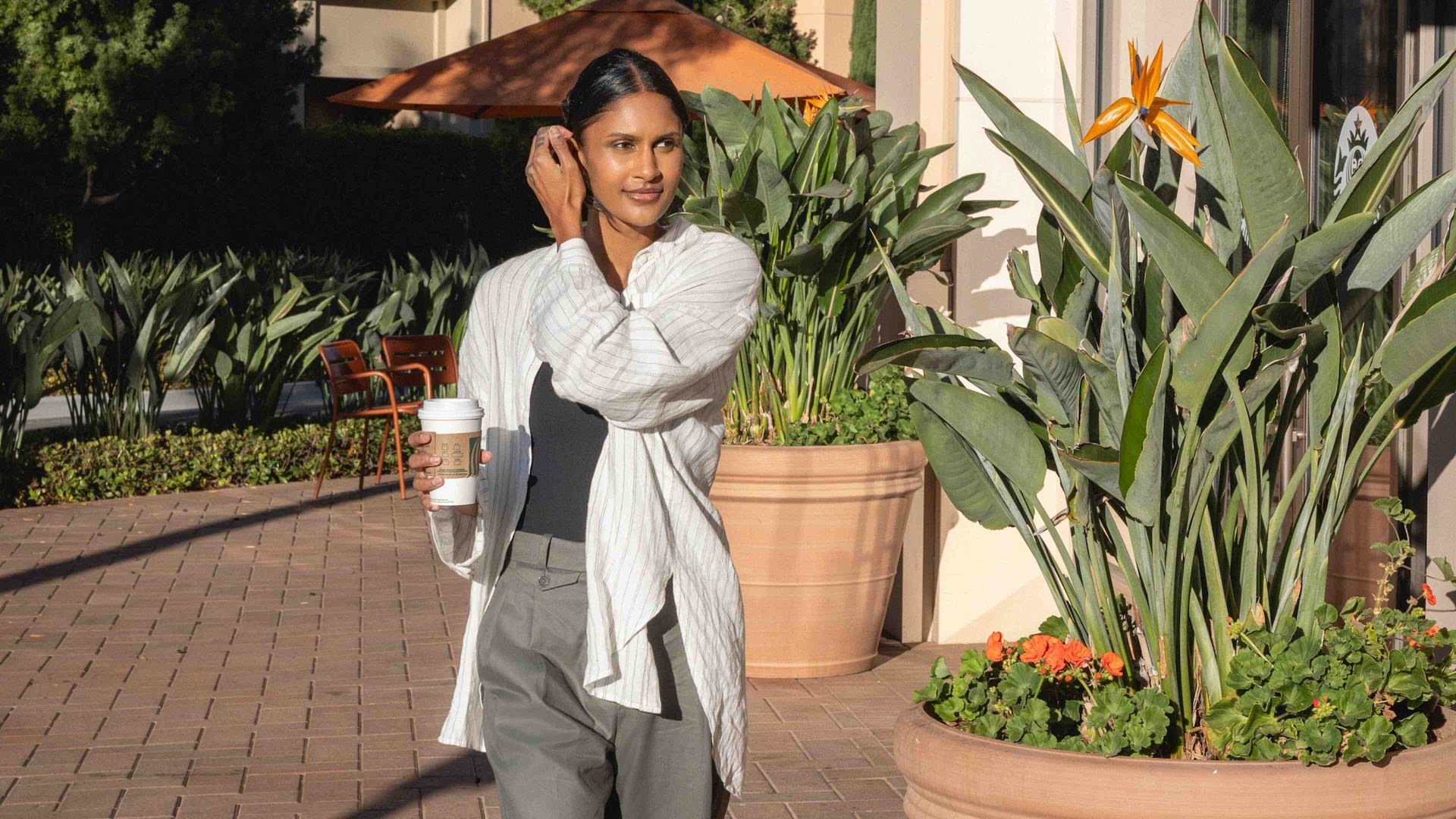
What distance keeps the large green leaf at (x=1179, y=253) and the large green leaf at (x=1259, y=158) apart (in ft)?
0.10

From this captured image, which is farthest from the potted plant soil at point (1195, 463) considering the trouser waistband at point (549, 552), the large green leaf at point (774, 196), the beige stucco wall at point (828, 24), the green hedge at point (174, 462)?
the beige stucco wall at point (828, 24)

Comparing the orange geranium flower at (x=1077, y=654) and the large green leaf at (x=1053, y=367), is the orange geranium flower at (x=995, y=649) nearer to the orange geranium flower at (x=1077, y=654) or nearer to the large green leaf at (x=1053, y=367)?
the orange geranium flower at (x=1077, y=654)

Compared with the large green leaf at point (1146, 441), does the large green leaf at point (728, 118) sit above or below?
above

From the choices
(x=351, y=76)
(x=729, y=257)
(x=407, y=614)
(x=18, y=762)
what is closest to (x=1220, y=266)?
(x=729, y=257)

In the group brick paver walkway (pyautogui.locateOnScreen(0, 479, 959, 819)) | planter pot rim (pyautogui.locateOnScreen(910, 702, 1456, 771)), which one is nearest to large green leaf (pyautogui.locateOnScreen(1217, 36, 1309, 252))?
planter pot rim (pyautogui.locateOnScreen(910, 702, 1456, 771))

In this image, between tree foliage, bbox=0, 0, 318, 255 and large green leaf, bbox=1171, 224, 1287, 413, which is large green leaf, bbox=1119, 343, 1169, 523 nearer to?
large green leaf, bbox=1171, 224, 1287, 413

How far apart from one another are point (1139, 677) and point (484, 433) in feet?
4.80

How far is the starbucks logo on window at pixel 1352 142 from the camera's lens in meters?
4.37

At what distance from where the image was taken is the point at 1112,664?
10.0 feet

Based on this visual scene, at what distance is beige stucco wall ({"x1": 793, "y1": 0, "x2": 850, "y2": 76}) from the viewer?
91.6 feet

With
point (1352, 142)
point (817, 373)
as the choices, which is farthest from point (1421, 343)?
point (817, 373)

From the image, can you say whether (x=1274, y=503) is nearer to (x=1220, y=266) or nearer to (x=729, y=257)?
(x=1220, y=266)

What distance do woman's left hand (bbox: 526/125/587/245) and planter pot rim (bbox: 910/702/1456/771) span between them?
120cm

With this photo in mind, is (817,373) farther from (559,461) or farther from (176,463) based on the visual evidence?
(176,463)
